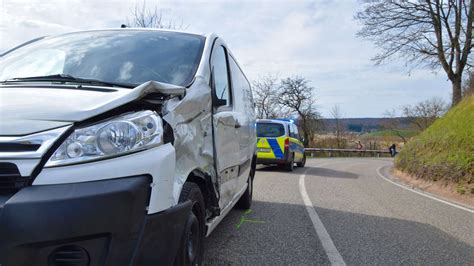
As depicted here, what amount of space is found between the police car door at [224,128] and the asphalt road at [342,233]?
2.28ft

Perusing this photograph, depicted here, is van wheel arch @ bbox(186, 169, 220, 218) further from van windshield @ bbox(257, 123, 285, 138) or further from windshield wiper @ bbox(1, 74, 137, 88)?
van windshield @ bbox(257, 123, 285, 138)

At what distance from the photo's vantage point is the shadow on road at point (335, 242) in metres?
4.29

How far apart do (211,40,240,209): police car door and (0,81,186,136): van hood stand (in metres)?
1.05

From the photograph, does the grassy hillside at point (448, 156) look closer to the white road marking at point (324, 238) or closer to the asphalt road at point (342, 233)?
the asphalt road at point (342, 233)

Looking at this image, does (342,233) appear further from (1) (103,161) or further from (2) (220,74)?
(1) (103,161)

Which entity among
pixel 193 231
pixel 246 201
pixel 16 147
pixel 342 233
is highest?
pixel 16 147

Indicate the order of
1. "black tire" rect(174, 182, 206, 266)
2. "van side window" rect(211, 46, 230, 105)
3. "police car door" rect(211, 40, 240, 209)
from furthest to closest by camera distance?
"van side window" rect(211, 46, 230, 105), "police car door" rect(211, 40, 240, 209), "black tire" rect(174, 182, 206, 266)

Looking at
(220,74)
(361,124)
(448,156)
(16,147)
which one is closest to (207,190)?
(220,74)

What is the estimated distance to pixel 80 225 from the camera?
1.89 meters

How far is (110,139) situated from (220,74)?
6.93ft

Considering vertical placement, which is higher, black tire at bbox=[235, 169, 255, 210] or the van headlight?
the van headlight

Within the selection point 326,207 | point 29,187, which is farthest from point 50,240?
point 326,207

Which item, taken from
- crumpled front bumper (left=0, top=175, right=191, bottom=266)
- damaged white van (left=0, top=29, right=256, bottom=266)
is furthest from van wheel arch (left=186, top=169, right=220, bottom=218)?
crumpled front bumper (left=0, top=175, right=191, bottom=266)

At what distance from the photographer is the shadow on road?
14.1ft
